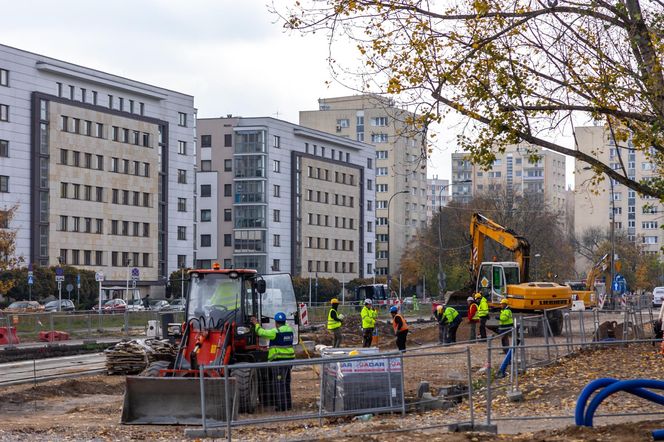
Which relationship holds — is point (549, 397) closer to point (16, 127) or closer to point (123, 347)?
point (123, 347)

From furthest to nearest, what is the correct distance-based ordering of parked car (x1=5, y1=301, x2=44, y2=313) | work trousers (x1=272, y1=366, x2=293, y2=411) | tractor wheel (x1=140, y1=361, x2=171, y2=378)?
1. parked car (x1=5, y1=301, x2=44, y2=313)
2. tractor wheel (x1=140, y1=361, x2=171, y2=378)
3. work trousers (x1=272, y1=366, x2=293, y2=411)

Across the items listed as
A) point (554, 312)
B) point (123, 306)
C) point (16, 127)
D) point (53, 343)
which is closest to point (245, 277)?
point (554, 312)

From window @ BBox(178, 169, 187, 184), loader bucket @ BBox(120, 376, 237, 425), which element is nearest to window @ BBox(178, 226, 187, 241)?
window @ BBox(178, 169, 187, 184)

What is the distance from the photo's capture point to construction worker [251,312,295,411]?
14758 mm

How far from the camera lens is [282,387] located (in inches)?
587

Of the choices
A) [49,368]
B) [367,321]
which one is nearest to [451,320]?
[367,321]

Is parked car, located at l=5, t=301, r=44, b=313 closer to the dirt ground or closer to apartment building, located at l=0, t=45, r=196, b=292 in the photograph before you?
apartment building, located at l=0, t=45, r=196, b=292

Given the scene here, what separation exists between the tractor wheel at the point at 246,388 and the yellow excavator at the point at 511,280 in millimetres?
25463

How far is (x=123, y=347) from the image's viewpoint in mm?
26891

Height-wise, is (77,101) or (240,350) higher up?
(77,101)

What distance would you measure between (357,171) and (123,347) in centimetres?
9144

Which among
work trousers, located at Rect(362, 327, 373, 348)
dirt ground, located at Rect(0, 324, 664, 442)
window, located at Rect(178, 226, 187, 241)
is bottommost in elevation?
dirt ground, located at Rect(0, 324, 664, 442)

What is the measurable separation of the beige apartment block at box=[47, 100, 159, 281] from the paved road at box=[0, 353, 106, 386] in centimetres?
4550

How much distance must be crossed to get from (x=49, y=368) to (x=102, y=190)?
55.6 metres
